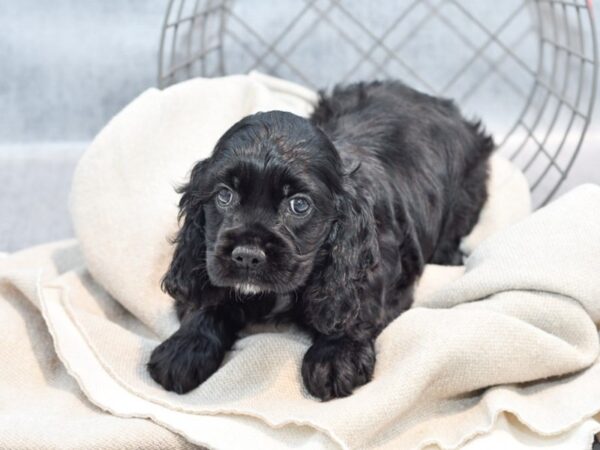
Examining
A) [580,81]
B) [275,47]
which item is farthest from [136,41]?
[580,81]

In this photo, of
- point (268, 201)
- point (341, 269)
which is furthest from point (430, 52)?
point (268, 201)

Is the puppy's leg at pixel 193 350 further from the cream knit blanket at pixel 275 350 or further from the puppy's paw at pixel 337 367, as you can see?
the puppy's paw at pixel 337 367

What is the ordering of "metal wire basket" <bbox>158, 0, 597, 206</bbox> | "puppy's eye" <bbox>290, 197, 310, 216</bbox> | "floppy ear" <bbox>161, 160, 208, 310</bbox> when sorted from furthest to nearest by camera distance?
1. "metal wire basket" <bbox>158, 0, 597, 206</bbox>
2. "floppy ear" <bbox>161, 160, 208, 310</bbox>
3. "puppy's eye" <bbox>290, 197, 310, 216</bbox>

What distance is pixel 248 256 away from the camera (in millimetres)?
2529

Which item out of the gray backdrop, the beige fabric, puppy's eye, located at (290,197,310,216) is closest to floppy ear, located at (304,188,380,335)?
puppy's eye, located at (290,197,310,216)

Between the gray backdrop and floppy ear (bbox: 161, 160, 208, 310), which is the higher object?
floppy ear (bbox: 161, 160, 208, 310)

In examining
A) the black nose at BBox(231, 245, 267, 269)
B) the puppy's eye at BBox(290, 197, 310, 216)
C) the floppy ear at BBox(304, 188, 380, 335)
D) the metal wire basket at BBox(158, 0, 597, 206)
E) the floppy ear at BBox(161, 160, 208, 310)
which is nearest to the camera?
the black nose at BBox(231, 245, 267, 269)

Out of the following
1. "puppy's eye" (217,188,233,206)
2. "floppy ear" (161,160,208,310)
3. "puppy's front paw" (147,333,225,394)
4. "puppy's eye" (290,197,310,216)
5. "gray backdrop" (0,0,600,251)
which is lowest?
"gray backdrop" (0,0,600,251)

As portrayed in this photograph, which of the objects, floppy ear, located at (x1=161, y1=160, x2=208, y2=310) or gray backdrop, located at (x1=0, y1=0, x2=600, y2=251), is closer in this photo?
floppy ear, located at (x1=161, y1=160, x2=208, y2=310)

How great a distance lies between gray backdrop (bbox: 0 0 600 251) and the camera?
4.91m

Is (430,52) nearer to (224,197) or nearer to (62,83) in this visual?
(62,83)

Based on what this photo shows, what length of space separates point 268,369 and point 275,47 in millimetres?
2568

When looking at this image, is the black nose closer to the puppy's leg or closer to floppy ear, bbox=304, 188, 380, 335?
floppy ear, bbox=304, 188, 380, 335

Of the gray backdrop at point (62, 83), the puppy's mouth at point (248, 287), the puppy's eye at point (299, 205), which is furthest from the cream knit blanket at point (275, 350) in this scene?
the gray backdrop at point (62, 83)
